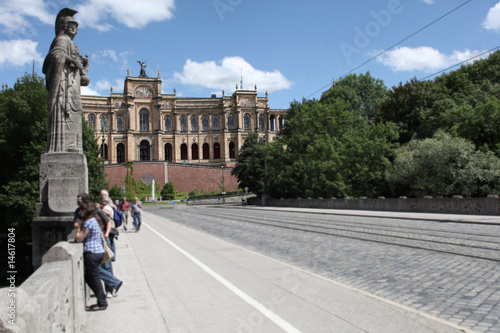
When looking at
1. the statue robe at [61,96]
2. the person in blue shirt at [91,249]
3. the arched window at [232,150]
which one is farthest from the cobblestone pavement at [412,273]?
the arched window at [232,150]

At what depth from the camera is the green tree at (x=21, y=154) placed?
29078 mm

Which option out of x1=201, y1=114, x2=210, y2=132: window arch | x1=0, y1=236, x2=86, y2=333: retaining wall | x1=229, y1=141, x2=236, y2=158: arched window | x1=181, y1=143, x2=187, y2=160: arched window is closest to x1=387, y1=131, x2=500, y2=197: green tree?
x1=0, y1=236, x2=86, y2=333: retaining wall

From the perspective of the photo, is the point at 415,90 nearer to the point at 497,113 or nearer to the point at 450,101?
the point at 450,101

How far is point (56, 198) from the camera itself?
8625mm

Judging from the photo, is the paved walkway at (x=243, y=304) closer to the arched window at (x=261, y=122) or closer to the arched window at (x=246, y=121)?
the arched window at (x=246, y=121)

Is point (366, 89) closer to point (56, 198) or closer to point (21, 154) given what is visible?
point (21, 154)

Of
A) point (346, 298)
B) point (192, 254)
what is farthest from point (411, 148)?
point (346, 298)

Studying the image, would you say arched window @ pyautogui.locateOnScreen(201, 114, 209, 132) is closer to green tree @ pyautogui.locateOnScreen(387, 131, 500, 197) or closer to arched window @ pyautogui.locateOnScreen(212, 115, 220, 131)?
arched window @ pyautogui.locateOnScreen(212, 115, 220, 131)

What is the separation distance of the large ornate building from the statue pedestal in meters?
85.6

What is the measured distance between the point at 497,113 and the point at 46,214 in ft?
109

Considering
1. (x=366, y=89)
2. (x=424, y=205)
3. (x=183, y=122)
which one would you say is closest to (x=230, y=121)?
(x=183, y=122)

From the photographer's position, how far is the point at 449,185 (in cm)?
2933

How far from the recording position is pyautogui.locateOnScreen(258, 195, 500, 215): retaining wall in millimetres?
22391

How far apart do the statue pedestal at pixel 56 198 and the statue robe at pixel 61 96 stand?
0.42 metres
